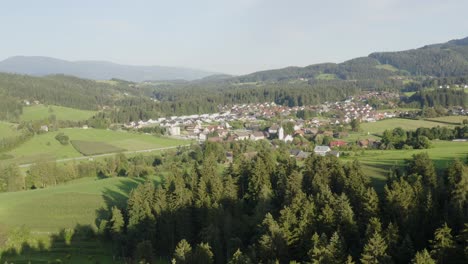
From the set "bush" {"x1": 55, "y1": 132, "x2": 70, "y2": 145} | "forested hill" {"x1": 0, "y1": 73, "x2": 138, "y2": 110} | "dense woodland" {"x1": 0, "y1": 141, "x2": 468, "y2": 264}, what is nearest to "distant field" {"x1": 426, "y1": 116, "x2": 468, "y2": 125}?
"dense woodland" {"x1": 0, "y1": 141, "x2": 468, "y2": 264}

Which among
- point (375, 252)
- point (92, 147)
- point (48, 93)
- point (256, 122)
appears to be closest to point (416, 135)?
point (375, 252)

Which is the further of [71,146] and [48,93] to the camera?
[48,93]

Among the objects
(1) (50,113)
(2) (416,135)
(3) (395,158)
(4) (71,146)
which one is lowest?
(4) (71,146)

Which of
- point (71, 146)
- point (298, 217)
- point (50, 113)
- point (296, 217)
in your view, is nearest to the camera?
point (296, 217)

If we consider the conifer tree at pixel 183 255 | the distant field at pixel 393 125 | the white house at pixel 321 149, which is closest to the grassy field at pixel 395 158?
the white house at pixel 321 149

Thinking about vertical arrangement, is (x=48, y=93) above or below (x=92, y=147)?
above

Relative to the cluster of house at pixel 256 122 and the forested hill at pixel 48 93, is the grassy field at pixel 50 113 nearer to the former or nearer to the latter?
the forested hill at pixel 48 93

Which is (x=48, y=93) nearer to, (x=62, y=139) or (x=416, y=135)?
(x=62, y=139)

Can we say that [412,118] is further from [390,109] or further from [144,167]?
[144,167]
